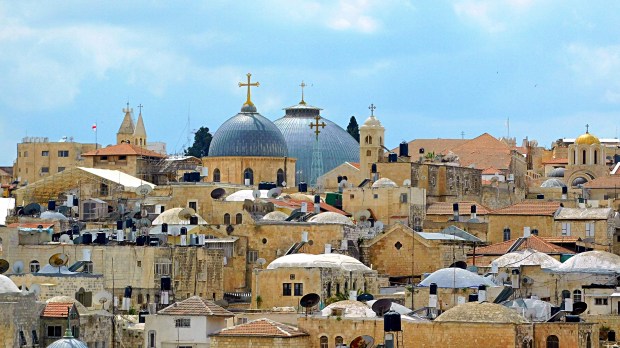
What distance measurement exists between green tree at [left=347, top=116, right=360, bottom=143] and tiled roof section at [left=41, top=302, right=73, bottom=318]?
2328 inches

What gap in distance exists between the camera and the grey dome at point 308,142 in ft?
355

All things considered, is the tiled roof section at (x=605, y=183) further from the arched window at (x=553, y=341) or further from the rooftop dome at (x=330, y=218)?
the arched window at (x=553, y=341)

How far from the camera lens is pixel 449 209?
90.5 metres

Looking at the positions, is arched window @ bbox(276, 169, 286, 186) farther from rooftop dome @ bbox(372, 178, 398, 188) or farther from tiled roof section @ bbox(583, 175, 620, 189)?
tiled roof section @ bbox(583, 175, 620, 189)

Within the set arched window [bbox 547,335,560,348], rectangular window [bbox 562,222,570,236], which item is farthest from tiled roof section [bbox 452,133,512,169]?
arched window [bbox 547,335,560,348]

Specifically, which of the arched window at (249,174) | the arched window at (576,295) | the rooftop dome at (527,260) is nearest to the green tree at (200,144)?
the arched window at (249,174)

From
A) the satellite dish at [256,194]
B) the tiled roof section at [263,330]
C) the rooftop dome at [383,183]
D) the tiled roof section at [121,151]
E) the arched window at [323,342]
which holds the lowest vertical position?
the arched window at [323,342]

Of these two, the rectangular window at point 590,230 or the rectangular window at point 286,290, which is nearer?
the rectangular window at point 286,290

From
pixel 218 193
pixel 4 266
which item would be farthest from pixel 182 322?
pixel 218 193

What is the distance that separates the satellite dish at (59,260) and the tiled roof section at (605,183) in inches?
1689

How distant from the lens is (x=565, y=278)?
239 ft

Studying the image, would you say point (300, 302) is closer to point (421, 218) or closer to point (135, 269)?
point (135, 269)

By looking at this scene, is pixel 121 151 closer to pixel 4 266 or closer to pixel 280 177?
pixel 280 177

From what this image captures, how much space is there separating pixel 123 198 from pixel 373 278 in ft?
70.9
